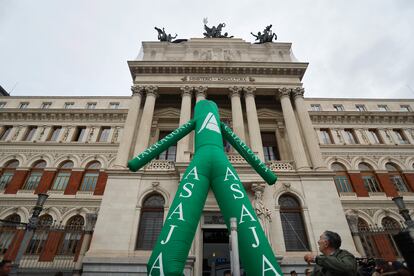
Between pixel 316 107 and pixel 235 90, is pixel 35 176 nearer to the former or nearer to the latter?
pixel 235 90

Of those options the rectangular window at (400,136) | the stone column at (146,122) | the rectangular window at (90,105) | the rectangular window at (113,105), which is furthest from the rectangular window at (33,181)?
the rectangular window at (400,136)

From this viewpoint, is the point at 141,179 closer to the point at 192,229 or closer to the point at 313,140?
the point at 192,229

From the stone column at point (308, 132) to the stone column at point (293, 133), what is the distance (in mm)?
511

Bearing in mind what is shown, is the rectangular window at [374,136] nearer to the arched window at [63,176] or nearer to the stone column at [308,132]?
the stone column at [308,132]

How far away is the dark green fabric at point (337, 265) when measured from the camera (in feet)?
8.27

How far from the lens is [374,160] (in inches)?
760

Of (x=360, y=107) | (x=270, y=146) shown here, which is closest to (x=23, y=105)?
(x=270, y=146)

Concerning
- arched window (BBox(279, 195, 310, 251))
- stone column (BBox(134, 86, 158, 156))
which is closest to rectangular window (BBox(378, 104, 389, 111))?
arched window (BBox(279, 195, 310, 251))

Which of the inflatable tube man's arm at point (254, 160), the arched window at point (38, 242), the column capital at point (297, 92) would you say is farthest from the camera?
the column capital at point (297, 92)

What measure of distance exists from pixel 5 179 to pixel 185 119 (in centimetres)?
1670

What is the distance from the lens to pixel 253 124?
46.5ft

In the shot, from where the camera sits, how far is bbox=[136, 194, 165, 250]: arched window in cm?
1058

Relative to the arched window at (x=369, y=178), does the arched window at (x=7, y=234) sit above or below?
below

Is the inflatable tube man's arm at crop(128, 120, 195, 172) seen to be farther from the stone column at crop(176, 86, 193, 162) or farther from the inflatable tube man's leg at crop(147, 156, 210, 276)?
the stone column at crop(176, 86, 193, 162)
